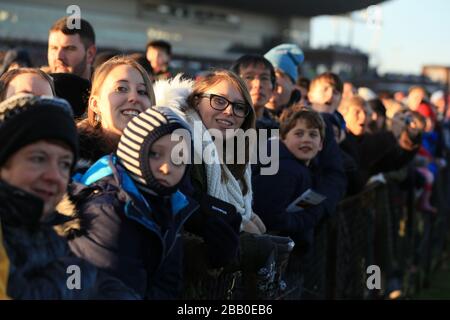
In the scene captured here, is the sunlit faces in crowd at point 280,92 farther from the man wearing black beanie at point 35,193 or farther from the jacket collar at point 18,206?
the jacket collar at point 18,206

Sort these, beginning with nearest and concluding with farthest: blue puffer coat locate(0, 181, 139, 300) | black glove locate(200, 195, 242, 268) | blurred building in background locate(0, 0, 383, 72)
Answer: blue puffer coat locate(0, 181, 139, 300) < black glove locate(200, 195, 242, 268) < blurred building in background locate(0, 0, 383, 72)

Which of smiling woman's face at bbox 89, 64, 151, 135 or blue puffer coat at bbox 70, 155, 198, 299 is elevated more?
smiling woman's face at bbox 89, 64, 151, 135

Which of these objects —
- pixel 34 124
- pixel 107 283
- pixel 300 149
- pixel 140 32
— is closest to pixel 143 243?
pixel 107 283

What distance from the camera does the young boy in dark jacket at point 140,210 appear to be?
2.12 meters

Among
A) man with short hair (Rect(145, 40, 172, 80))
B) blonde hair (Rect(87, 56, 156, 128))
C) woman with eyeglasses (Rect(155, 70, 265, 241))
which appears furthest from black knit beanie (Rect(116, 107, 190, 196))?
man with short hair (Rect(145, 40, 172, 80))

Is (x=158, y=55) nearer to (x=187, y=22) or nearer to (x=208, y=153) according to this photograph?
(x=208, y=153)

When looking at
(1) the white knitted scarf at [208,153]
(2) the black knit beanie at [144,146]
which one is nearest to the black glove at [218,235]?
(1) the white knitted scarf at [208,153]

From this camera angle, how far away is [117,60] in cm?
309

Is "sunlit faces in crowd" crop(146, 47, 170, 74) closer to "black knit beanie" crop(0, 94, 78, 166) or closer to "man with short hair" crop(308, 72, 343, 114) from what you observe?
"man with short hair" crop(308, 72, 343, 114)

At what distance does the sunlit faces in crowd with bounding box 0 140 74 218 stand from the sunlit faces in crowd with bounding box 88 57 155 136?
0.94m

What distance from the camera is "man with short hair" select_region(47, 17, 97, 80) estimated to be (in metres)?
4.56

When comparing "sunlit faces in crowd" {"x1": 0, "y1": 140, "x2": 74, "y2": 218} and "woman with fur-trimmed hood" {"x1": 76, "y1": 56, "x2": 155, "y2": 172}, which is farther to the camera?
"woman with fur-trimmed hood" {"x1": 76, "y1": 56, "x2": 155, "y2": 172}

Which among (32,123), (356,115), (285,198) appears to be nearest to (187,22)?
(356,115)

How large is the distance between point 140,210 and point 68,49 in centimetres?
268
